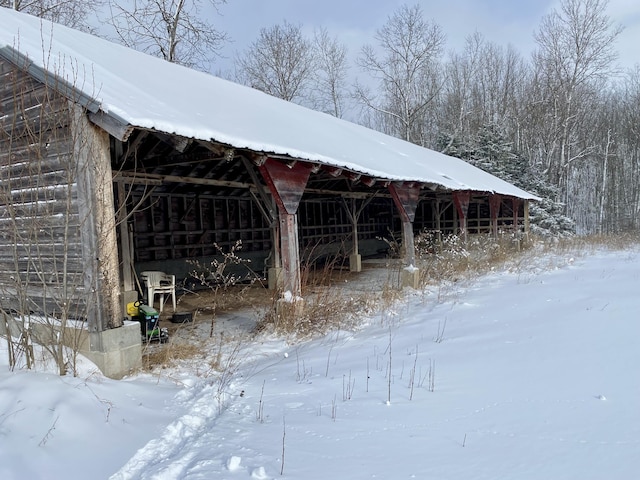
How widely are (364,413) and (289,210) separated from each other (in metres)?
4.26

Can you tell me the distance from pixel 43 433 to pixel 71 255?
234cm

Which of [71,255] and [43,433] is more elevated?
[71,255]

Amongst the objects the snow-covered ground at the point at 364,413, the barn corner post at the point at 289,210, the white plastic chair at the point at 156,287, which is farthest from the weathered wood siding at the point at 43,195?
the white plastic chair at the point at 156,287

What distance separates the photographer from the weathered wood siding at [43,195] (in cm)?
463

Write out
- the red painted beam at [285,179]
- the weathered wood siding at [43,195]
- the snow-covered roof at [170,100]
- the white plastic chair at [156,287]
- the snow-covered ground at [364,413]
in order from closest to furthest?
the snow-covered ground at [364,413] → the weathered wood siding at [43,195] → the snow-covered roof at [170,100] → the red painted beam at [285,179] → the white plastic chair at [156,287]

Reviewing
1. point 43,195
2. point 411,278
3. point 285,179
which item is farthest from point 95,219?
point 411,278

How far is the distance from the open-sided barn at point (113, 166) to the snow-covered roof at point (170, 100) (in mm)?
33

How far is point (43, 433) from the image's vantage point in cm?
320

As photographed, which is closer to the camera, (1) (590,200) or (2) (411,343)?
(2) (411,343)

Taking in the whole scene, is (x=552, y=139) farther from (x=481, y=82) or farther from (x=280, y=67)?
(x=280, y=67)

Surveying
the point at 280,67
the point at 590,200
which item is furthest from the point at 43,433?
the point at 590,200

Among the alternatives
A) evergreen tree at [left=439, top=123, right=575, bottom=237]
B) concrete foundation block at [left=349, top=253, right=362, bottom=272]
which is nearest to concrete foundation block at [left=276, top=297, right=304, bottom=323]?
concrete foundation block at [left=349, top=253, right=362, bottom=272]

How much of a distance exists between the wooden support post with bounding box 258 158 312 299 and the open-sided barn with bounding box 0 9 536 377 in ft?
0.08

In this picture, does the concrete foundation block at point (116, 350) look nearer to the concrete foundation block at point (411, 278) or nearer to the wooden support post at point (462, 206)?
the concrete foundation block at point (411, 278)
